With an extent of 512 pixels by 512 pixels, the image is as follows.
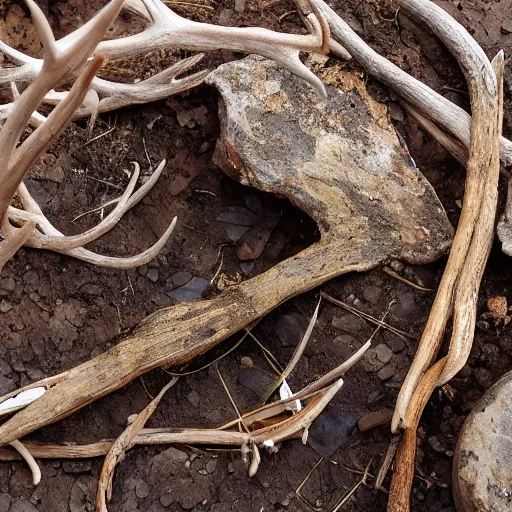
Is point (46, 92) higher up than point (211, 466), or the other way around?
point (46, 92)

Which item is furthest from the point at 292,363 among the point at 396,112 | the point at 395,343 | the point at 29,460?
the point at 396,112

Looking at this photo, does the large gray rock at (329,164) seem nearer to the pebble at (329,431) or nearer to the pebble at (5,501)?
the pebble at (329,431)

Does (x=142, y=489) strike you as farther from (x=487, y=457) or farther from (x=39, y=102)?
(x=39, y=102)

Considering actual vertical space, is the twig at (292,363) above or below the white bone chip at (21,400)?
above

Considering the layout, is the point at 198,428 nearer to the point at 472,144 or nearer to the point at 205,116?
the point at 205,116

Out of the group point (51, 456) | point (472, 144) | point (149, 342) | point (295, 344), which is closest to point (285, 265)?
point (295, 344)

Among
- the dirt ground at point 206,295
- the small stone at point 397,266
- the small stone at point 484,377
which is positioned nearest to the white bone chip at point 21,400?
the dirt ground at point 206,295
